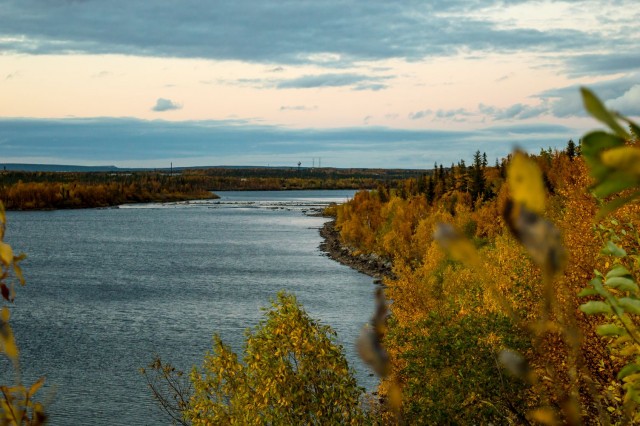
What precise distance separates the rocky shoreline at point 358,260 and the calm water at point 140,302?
1.47 metres

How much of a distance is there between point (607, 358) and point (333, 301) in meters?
38.7

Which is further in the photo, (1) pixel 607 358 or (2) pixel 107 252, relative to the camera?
(2) pixel 107 252

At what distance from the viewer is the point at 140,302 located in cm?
5450

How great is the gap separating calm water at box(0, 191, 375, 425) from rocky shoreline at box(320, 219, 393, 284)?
1.47m

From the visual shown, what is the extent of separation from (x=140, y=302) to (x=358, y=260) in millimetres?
29655

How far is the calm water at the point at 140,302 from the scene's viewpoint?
3516 cm

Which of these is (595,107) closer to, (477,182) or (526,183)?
(526,183)

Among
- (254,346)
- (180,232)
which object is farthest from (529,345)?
(180,232)

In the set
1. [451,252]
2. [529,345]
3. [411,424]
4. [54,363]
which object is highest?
[451,252]

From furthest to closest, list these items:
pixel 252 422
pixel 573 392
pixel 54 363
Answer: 1. pixel 54 363
2. pixel 252 422
3. pixel 573 392

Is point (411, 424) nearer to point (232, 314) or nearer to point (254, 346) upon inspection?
point (254, 346)

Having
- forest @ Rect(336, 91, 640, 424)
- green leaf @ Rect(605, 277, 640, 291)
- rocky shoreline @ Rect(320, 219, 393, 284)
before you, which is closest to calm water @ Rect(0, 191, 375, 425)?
rocky shoreline @ Rect(320, 219, 393, 284)

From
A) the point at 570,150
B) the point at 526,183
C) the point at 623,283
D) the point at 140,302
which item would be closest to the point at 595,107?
the point at 526,183

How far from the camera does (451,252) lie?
3.28 feet
